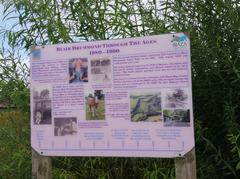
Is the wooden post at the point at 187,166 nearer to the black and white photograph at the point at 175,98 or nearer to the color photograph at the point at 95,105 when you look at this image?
the black and white photograph at the point at 175,98

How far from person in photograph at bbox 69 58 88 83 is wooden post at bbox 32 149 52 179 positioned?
81 cm

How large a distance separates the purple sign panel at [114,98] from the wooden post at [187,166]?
7 cm

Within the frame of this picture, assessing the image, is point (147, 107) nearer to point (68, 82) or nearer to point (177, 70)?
point (177, 70)

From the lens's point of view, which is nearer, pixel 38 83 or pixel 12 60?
pixel 38 83

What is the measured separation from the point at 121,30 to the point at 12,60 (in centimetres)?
149

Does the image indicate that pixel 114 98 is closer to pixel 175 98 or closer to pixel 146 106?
pixel 146 106

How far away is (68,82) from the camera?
5000 mm

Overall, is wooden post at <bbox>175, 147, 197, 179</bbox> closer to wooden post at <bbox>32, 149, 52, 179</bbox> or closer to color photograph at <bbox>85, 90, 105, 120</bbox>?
color photograph at <bbox>85, 90, 105, 120</bbox>

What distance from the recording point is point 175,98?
453 cm

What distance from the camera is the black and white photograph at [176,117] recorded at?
176 inches

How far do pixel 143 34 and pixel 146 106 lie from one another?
1205 millimetres

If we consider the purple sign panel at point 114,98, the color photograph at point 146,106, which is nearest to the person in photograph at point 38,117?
the purple sign panel at point 114,98

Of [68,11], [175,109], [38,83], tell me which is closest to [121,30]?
[68,11]

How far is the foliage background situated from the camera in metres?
4.97
